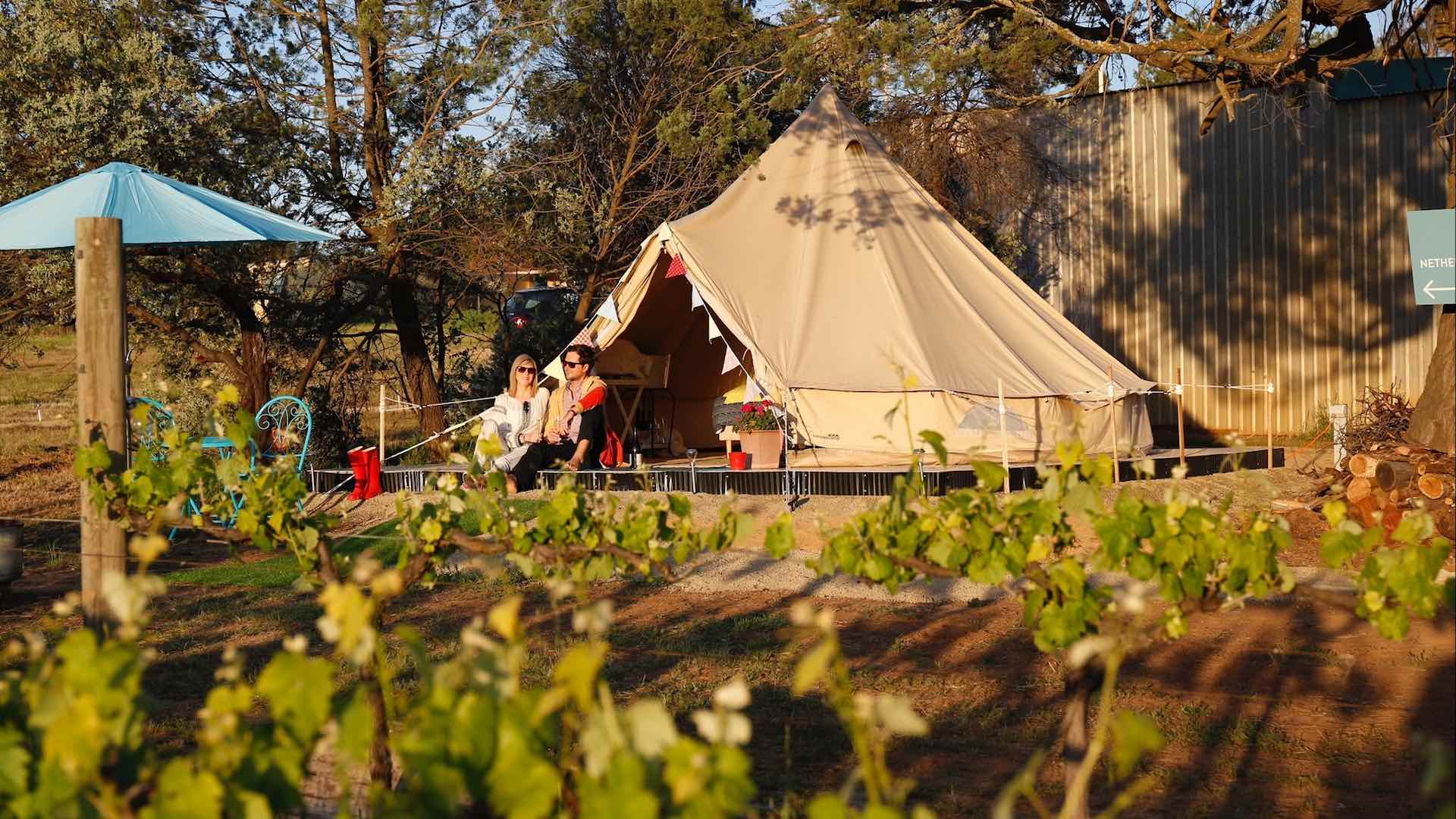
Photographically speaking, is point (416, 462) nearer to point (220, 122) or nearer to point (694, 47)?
point (220, 122)

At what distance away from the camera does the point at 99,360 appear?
4.17 meters

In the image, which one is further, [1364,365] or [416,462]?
[1364,365]

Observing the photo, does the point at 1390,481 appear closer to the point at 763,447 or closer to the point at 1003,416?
the point at 1003,416

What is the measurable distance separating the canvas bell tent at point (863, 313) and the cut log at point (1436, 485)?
5.79 feet

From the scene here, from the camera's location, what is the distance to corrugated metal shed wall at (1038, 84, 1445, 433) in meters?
12.7

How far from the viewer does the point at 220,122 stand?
35.5ft

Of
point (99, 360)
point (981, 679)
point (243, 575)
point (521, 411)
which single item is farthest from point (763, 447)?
point (99, 360)

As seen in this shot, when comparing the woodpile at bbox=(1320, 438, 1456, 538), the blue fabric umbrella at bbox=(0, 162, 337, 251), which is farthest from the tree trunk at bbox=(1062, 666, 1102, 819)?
the woodpile at bbox=(1320, 438, 1456, 538)

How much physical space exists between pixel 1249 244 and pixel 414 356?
312 inches

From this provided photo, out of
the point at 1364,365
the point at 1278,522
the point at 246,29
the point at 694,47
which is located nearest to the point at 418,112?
the point at 246,29

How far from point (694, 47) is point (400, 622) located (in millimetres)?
7229

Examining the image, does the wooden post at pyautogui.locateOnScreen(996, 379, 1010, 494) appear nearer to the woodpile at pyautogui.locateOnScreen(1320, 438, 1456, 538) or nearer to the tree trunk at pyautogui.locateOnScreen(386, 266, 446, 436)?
the woodpile at pyautogui.locateOnScreen(1320, 438, 1456, 538)

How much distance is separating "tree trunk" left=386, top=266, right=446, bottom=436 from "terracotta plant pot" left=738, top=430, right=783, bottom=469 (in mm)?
3271

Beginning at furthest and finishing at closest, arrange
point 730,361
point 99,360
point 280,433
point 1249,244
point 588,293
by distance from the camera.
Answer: point 1249,244 → point 588,293 → point 730,361 → point 280,433 → point 99,360
